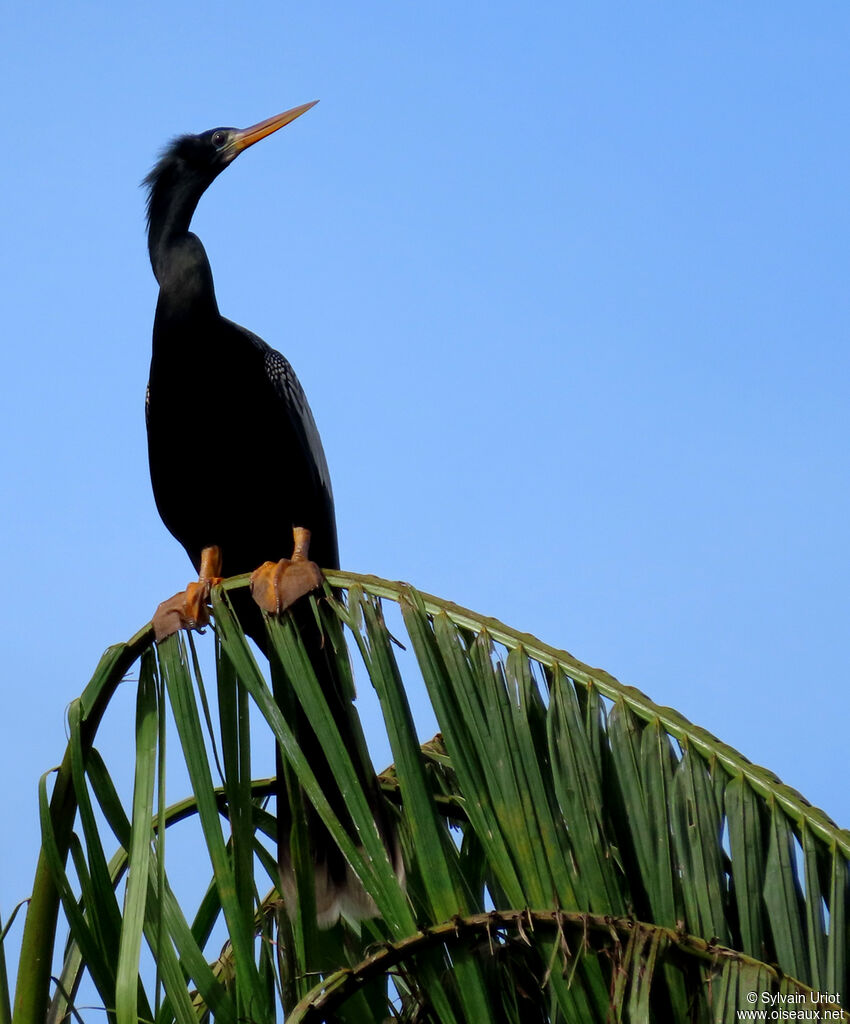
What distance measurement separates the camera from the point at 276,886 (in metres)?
3.18

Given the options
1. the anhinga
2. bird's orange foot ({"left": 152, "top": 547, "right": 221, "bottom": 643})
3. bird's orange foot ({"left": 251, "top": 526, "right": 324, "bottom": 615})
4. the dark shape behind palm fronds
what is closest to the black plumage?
the anhinga

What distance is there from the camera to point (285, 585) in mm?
2945

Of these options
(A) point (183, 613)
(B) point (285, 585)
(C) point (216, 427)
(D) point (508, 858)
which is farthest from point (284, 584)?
(C) point (216, 427)

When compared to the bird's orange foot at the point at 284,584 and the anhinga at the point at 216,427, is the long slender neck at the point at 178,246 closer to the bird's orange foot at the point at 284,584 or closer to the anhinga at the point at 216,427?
the anhinga at the point at 216,427

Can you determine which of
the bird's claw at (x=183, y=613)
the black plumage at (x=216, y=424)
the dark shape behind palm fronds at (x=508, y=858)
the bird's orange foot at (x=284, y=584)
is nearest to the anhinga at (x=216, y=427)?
the black plumage at (x=216, y=424)

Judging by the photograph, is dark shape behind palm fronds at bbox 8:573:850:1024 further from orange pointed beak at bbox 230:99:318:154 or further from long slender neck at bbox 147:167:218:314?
orange pointed beak at bbox 230:99:318:154

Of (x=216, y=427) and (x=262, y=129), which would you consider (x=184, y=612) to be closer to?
(x=216, y=427)

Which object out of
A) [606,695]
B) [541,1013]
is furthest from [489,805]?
[541,1013]

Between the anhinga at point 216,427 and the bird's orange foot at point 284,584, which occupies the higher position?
the anhinga at point 216,427

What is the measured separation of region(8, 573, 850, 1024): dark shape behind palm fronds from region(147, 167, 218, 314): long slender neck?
151 cm

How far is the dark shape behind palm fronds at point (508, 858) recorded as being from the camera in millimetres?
2055

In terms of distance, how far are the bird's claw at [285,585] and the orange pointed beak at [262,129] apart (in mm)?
2414

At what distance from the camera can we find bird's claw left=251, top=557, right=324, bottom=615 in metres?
2.92

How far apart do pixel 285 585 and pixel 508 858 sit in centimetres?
99
